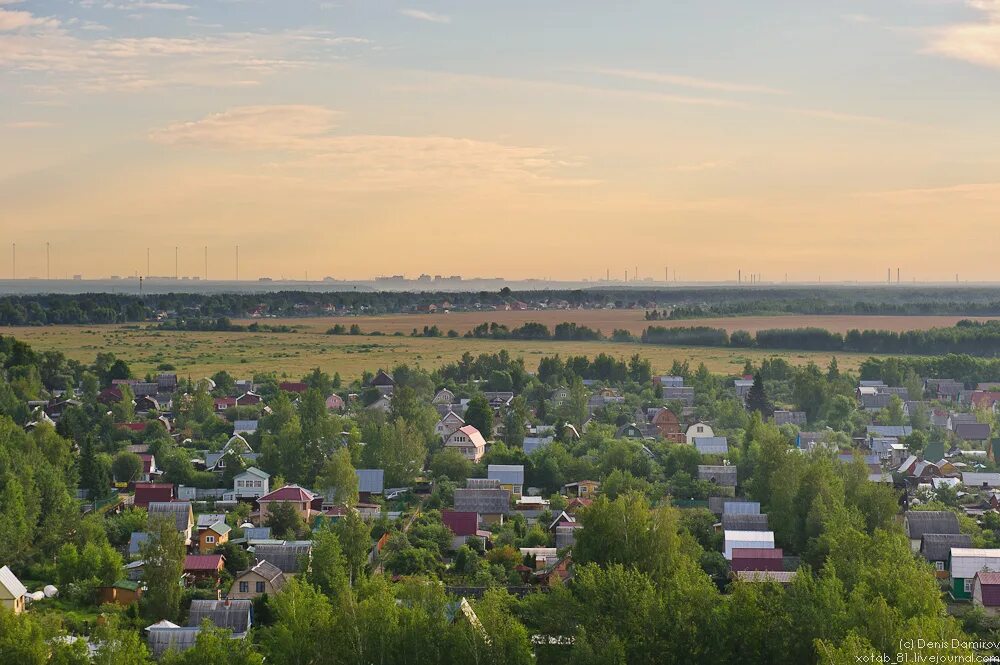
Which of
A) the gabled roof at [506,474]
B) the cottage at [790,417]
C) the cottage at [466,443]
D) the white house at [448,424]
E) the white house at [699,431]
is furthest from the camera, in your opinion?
the cottage at [790,417]

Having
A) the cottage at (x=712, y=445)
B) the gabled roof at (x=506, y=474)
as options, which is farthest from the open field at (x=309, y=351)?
the gabled roof at (x=506, y=474)

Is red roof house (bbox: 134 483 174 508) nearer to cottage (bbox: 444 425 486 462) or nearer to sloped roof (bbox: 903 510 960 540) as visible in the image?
cottage (bbox: 444 425 486 462)

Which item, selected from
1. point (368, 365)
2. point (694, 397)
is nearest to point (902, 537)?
point (694, 397)

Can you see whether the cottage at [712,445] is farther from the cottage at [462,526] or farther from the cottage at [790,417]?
the cottage at [462,526]

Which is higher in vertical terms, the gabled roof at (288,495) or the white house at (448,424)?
the white house at (448,424)

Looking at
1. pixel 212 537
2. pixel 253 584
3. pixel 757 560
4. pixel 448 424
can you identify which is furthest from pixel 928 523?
pixel 448 424

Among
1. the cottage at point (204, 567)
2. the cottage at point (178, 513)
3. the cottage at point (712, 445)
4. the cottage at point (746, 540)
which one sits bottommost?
the cottage at point (204, 567)

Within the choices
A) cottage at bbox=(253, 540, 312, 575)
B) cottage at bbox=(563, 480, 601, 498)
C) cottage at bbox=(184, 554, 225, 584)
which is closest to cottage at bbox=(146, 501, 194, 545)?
cottage at bbox=(184, 554, 225, 584)

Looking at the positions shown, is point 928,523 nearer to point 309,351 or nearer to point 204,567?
point 204,567
